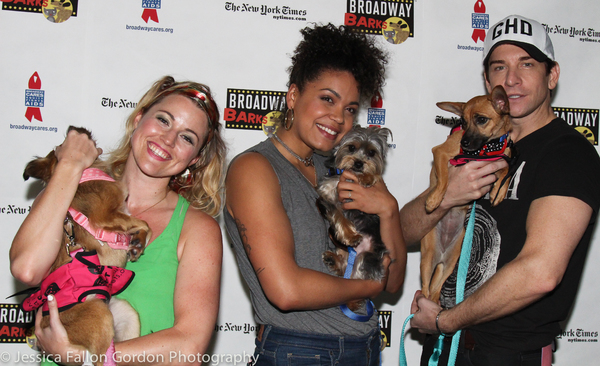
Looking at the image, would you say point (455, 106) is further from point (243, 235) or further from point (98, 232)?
point (98, 232)

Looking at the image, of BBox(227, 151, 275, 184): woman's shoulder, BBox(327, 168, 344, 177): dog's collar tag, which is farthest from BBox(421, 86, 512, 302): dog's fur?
BBox(227, 151, 275, 184): woman's shoulder

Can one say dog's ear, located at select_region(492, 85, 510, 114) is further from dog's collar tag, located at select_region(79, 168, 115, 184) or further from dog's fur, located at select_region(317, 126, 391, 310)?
dog's collar tag, located at select_region(79, 168, 115, 184)

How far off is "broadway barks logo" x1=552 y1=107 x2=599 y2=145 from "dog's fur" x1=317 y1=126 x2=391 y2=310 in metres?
2.38

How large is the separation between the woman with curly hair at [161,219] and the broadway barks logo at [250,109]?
154 centimetres

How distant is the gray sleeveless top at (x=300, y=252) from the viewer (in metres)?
2.08

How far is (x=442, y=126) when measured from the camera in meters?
4.16

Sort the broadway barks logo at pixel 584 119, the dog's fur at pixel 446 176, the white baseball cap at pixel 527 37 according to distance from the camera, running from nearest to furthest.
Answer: the white baseball cap at pixel 527 37 < the dog's fur at pixel 446 176 < the broadway barks logo at pixel 584 119

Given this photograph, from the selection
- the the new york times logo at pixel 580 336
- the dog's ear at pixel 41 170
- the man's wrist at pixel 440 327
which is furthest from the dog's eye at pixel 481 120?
the the new york times logo at pixel 580 336

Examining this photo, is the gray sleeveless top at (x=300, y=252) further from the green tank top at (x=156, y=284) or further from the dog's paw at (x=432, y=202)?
the dog's paw at (x=432, y=202)

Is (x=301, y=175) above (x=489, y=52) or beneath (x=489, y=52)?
beneath

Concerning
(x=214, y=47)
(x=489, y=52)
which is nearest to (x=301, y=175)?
(x=489, y=52)

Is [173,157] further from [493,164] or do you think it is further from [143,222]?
[493,164]

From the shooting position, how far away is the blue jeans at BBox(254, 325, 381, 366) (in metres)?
2.01

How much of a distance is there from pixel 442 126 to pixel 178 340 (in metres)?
3.22
